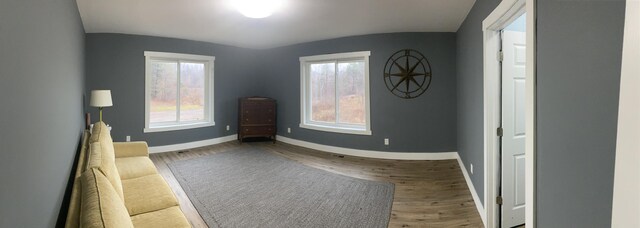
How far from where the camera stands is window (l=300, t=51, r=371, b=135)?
198 inches

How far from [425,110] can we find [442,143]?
60 centimetres

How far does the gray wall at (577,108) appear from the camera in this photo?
900 millimetres

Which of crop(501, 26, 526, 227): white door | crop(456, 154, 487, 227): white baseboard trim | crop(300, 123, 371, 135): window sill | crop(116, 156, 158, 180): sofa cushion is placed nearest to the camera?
crop(501, 26, 526, 227): white door

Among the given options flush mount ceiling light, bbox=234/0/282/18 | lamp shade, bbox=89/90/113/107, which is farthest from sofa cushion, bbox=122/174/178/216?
lamp shade, bbox=89/90/113/107

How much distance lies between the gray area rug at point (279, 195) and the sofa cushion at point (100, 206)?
1227 mm

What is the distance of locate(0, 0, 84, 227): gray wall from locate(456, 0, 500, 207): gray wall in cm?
264

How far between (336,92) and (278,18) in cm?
199

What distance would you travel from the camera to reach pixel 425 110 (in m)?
4.57

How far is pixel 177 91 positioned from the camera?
5.51 meters

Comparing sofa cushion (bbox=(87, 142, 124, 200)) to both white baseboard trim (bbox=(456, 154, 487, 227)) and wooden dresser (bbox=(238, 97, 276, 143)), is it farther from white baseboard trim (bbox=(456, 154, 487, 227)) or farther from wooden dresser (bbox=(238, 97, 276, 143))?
Result: wooden dresser (bbox=(238, 97, 276, 143))

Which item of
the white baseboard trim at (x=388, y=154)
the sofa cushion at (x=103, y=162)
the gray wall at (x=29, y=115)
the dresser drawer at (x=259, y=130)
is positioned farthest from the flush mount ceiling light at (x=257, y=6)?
the dresser drawer at (x=259, y=130)

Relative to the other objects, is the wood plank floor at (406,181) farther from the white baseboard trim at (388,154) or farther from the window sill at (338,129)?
the window sill at (338,129)

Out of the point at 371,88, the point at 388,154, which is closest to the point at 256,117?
the point at 371,88

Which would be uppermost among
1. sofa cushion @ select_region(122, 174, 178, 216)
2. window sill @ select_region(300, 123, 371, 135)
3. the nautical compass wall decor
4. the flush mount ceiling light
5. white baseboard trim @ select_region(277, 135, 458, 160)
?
the flush mount ceiling light
